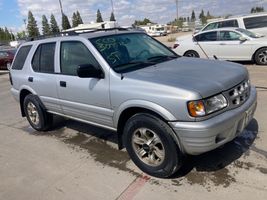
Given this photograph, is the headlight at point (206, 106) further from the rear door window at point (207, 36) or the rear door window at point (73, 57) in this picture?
the rear door window at point (207, 36)

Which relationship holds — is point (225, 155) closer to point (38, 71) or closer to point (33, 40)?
point (38, 71)

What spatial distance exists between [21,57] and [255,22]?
11197 mm

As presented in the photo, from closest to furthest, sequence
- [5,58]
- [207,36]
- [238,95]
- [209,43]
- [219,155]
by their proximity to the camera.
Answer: [238,95] → [219,155] → [209,43] → [207,36] → [5,58]

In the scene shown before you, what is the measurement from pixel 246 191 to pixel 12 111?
256 inches

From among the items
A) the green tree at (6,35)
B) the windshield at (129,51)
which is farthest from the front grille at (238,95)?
the green tree at (6,35)

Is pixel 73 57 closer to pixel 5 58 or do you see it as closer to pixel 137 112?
pixel 137 112

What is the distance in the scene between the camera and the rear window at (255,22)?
13.7m

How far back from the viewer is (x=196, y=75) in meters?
3.63

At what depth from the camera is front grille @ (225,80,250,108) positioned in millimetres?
3514

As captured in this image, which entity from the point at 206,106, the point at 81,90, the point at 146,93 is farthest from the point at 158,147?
the point at 81,90

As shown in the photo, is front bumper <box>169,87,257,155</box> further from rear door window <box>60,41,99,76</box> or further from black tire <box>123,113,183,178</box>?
rear door window <box>60,41,99,76</box>

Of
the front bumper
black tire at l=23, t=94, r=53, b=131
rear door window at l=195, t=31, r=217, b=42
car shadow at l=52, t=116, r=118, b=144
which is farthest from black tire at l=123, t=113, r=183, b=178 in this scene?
rear door window at l=195, t=31, r=217, b=42

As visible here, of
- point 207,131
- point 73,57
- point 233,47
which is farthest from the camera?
point 233,47

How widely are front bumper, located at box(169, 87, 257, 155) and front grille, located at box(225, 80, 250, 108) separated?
3.9 inches
